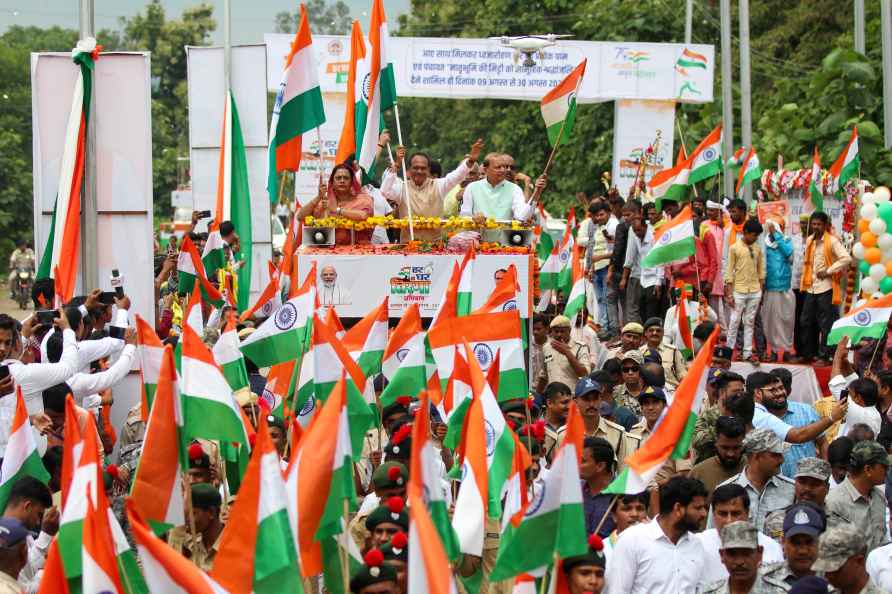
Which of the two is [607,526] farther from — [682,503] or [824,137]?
[824,137]

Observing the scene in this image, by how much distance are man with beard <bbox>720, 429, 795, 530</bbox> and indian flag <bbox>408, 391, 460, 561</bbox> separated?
8.53ft

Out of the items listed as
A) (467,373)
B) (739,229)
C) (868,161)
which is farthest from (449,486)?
(868,161)

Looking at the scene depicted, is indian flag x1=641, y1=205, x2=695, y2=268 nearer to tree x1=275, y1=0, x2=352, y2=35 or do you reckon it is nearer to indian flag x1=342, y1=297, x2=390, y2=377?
indian flag x1=342, y1=297, x2=390, y2=377

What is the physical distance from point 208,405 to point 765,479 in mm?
3046

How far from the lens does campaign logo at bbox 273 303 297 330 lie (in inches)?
428

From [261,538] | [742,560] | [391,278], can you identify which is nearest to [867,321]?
[391,278]

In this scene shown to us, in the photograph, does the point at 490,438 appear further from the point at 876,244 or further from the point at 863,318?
the point at 876,244

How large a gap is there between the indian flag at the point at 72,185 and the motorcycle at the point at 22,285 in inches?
1094

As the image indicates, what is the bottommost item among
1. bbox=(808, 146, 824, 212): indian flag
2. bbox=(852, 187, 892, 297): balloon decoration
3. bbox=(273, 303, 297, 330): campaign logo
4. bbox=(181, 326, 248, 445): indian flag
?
bbox=(181, 326, 248, 445): indian flag

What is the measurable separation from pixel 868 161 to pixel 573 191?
16.7 meters

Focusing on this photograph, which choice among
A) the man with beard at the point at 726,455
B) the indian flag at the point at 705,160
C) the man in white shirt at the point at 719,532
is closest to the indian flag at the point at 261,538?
the man in white shirt at the point at 719,532

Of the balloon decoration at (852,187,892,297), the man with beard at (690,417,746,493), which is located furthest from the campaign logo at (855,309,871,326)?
the man with beard at (690,417,746,493)

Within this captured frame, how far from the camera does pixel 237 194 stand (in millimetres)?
19625

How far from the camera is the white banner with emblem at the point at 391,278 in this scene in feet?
43.4
